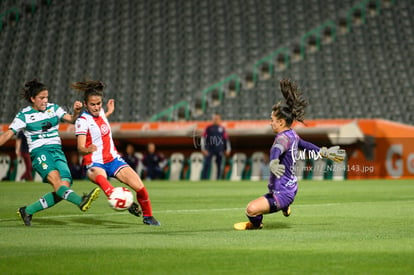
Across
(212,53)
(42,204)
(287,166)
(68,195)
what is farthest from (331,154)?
(212,53)

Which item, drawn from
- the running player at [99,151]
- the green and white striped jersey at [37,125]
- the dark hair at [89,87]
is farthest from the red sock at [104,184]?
the green and white striped jersey at [37,125]

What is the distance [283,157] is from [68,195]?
2.53 m

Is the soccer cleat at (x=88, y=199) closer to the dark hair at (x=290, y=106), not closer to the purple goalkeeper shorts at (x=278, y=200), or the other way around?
the purple goalkeeper shorts at (x=278, y=200)

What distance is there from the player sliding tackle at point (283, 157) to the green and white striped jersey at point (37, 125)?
2.76m

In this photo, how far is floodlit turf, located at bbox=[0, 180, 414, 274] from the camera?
4957 millimetres

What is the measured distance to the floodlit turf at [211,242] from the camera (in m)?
4.96

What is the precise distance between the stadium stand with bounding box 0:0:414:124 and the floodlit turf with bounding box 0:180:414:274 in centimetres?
1649

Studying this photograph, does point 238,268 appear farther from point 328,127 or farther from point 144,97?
point 144,97

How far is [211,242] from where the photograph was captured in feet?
21.2

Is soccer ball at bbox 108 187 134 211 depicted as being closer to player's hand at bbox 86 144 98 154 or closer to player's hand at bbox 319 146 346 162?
player's hand at bbox 86 144 98 154

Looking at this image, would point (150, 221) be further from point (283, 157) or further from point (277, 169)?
point (277, 169)

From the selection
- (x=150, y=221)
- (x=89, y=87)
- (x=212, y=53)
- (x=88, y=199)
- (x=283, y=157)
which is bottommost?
(x=150, y=221)

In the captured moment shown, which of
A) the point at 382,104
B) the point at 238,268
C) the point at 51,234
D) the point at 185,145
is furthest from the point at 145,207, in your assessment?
the point at 382,104

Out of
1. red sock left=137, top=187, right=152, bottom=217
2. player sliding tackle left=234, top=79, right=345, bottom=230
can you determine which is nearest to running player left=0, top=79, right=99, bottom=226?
red sock left=137, top=187, right=152, bottom=217
